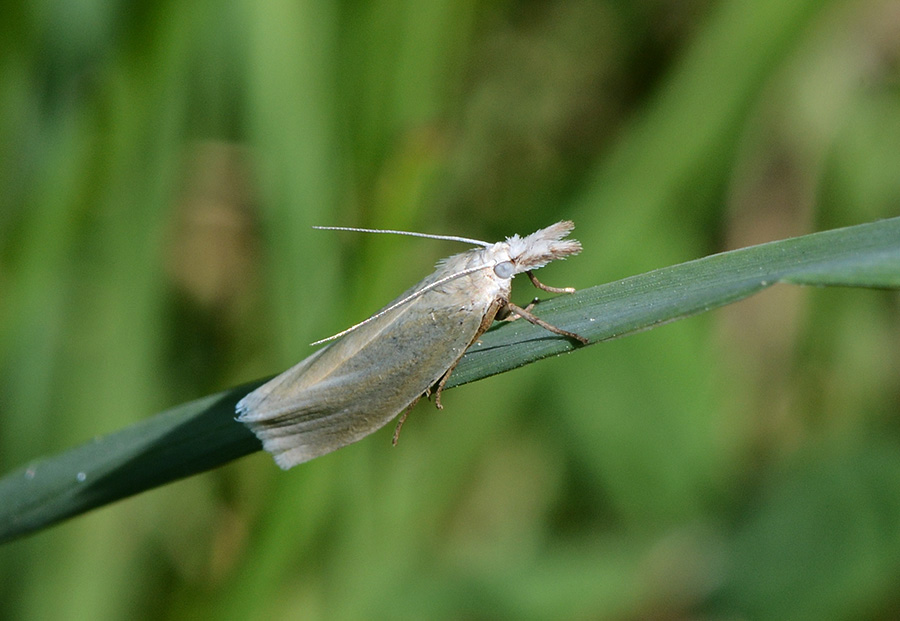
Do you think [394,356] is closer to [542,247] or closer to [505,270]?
[505,270]

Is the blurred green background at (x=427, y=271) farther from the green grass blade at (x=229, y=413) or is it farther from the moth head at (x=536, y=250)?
the green grass blade at (x=229, y=413)

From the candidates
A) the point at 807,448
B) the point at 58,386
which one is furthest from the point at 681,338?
the point at 58,386

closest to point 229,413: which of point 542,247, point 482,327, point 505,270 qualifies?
point 482,327

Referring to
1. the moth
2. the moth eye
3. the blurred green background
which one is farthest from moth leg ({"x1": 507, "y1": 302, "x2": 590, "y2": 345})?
the blurred green background

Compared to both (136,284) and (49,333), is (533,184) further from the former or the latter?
(49,333)

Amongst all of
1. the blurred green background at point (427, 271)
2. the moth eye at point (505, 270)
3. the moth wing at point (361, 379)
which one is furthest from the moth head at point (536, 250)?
the blurred green background at point (427, 271)

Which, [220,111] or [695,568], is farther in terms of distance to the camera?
[220,111]

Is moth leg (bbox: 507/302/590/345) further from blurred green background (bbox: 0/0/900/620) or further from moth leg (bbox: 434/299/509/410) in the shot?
blurred green background (bbox: 0/0/900/620)
